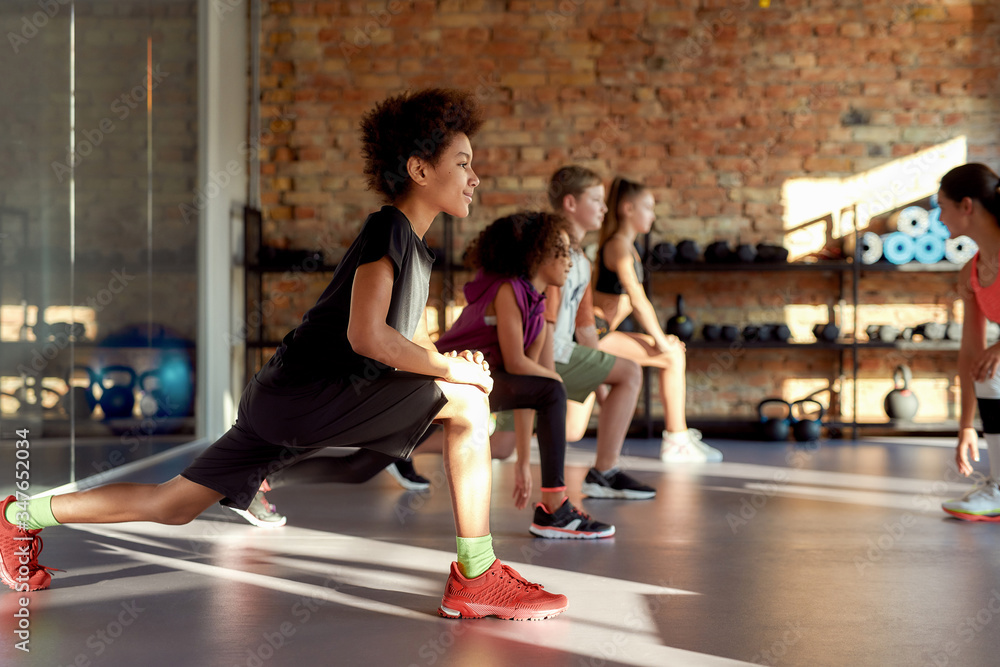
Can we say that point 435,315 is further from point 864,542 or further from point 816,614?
point 816,614

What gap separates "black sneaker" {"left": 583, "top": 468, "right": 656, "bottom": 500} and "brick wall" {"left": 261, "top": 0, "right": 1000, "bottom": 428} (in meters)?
2.68

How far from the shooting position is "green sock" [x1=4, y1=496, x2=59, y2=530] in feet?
7.34

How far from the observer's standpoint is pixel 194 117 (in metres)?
5.37

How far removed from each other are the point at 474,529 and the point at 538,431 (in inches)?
34.0

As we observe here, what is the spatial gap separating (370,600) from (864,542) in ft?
5.26

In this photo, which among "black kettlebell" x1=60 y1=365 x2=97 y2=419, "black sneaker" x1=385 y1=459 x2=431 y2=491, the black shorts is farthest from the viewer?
"black sneaker" x1=385 y1=459 x2=431 y2=491

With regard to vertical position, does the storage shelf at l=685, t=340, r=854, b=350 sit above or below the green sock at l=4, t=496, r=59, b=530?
above

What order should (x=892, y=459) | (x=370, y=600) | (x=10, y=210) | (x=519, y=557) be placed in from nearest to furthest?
(x=370, y=600) < (x=519, y=557) < (x=10, y=210) < (x=892, y=459)

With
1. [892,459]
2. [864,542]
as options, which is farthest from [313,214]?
[864,542]

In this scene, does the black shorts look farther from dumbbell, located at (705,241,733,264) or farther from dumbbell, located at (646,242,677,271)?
dumbbell, located at (705,241,733,264)

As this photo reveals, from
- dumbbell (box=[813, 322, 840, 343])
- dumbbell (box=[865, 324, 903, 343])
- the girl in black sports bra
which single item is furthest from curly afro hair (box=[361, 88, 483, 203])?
dumbbell (box=[865, 324, 903, 343])

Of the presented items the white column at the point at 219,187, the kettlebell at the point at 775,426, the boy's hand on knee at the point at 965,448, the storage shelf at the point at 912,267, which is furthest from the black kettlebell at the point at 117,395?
the storage shelf at the point at 912,267

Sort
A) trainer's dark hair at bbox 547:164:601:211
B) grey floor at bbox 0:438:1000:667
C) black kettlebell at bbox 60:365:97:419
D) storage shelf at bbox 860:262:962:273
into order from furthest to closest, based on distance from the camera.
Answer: storage shelf at bbox 860:262:962:273
trainer's dark hair at bbox 547:164:601:211
black kettlebell at bbox 60:365:97:419
grey floor at bbox 0:438:1000:667

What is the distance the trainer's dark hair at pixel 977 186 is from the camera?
3.22 metres
